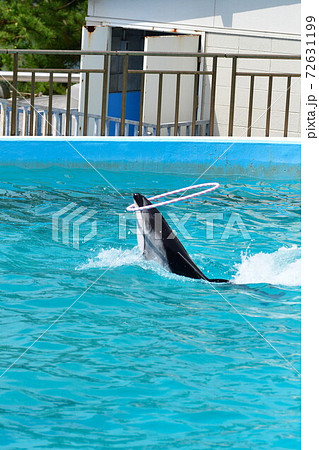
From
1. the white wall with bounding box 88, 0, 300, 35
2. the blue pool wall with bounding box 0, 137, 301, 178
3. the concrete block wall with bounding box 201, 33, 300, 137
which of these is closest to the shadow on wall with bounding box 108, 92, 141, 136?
the white wall with bounding box 88, 0, 300, 35

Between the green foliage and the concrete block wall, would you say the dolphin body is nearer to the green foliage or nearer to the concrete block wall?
the concrete block wall

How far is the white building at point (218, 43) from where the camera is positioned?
10445mm

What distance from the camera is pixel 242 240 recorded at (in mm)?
6430

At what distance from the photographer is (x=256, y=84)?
10688 millimetres

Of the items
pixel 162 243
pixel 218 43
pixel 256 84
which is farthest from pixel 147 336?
pixel 218 43

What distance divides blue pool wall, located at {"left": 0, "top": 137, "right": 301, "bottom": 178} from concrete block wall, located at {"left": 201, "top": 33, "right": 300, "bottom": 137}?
1668mm

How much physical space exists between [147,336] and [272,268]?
1.72 metres

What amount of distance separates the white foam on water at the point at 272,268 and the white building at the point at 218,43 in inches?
204

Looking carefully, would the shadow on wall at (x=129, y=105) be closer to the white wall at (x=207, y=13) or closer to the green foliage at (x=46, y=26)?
the white wall at (x=207, y=13)

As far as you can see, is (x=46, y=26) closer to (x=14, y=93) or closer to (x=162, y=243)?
(x=14, y=93)

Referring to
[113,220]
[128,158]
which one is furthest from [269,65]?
[113,220]

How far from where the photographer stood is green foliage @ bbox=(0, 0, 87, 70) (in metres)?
13.9

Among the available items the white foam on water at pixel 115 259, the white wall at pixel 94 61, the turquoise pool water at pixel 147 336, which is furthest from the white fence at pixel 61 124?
the white foam on water at pixel 115 259

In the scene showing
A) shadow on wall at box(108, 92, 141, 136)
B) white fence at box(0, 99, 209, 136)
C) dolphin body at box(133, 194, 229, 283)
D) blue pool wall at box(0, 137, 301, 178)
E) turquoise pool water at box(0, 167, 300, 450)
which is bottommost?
turquoise pool water at box(0, 167, 300, 450)
